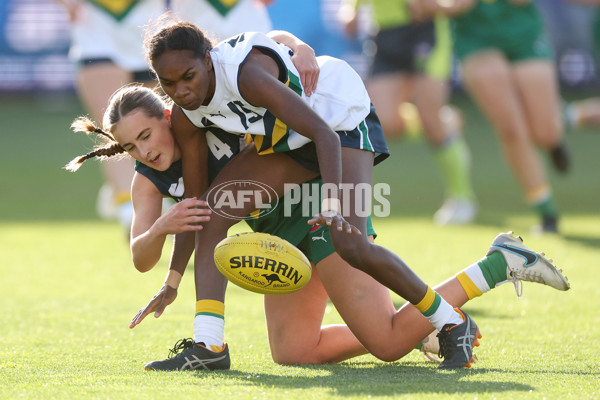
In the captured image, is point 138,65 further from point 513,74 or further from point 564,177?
point 564,177

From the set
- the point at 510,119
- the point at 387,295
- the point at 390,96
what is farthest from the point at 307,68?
the point at 390,96

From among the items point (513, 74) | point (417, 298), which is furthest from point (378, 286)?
point (513, 74)

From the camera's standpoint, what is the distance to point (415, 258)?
19.4 ft

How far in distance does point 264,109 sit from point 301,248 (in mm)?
594

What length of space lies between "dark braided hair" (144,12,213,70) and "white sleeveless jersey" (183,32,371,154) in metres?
0.08

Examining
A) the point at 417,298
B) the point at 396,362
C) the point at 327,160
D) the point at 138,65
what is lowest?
the point at 396,362

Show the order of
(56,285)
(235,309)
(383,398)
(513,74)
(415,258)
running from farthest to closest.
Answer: (513,74) → (415,258) → (56,285) → (235,309) → (383,398)

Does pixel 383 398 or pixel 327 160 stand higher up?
pixel 327 160

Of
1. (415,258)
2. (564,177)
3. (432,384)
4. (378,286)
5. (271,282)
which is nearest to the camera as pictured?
(432,384)

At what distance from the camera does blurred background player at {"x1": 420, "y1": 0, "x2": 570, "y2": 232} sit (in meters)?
7.01

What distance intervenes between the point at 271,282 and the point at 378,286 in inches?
19.7

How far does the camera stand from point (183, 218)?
3256 mm

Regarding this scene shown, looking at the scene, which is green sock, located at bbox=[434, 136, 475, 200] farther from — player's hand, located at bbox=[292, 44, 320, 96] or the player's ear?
the player's ear

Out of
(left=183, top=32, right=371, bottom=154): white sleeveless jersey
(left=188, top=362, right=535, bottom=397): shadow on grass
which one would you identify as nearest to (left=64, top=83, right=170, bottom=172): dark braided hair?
(left=183, top=32, right=371, bottom=154): white sleeveless jersey
